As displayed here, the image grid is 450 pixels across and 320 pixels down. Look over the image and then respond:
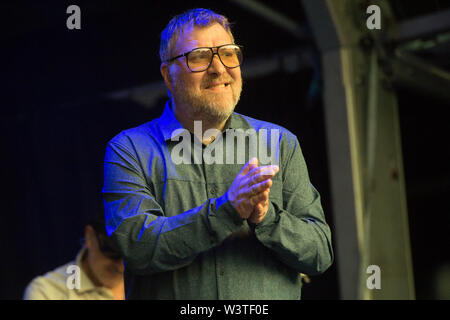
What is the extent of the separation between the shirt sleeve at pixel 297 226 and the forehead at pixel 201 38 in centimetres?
17

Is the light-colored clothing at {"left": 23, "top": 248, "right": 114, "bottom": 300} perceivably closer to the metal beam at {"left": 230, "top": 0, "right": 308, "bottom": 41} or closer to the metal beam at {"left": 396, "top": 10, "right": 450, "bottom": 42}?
the metal beam at {"left": 230, "top": 0, "right": 308, "bottom": 41}

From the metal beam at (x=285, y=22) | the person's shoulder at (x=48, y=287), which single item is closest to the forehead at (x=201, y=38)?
→ the metal beam at (x=285, y=22)

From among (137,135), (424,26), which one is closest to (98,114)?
(137,135)

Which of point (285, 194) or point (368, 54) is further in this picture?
point (368, 54)

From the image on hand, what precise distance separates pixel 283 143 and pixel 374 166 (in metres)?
2.14

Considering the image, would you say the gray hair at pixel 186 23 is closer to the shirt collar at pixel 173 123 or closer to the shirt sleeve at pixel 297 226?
the shirt collar at pixel 173 123

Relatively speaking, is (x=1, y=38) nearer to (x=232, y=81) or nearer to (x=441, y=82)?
(x=232, y=81)

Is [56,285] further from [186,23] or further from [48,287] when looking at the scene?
[186,23]

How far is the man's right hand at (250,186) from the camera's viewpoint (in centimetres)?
64

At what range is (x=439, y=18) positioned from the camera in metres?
2.88

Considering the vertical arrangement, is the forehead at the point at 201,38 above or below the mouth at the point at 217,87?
above

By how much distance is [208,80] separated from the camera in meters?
0.69
